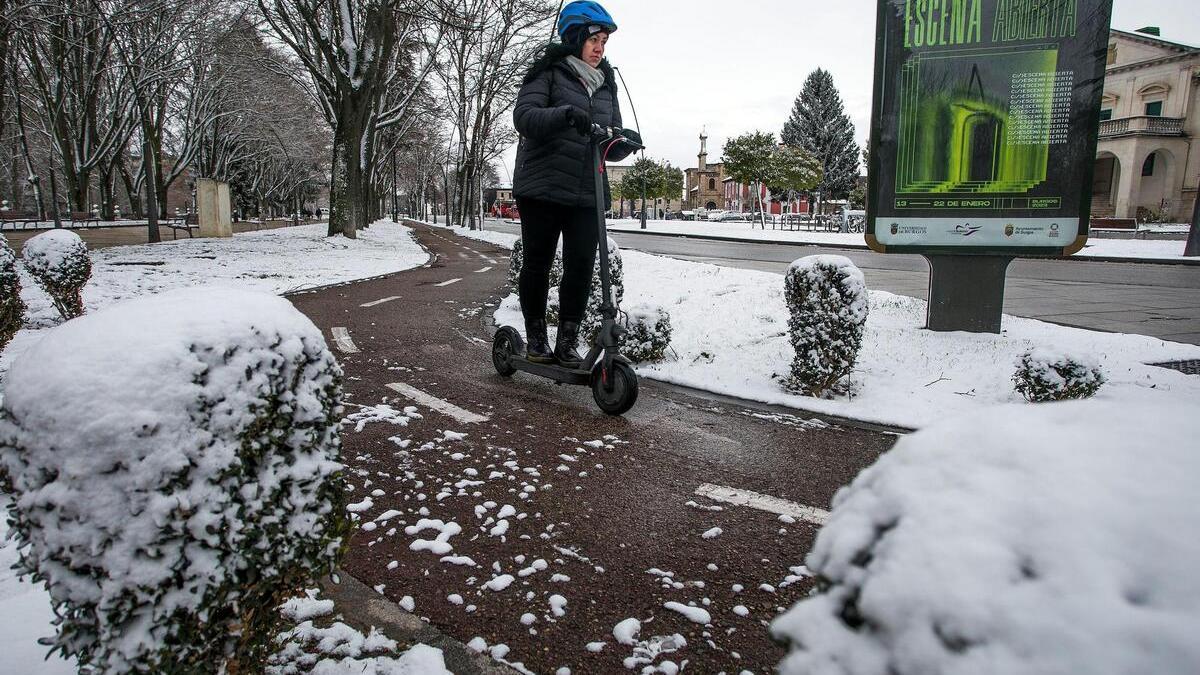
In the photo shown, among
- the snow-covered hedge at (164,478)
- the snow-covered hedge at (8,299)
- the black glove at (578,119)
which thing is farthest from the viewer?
A: the snow-covered hedge at (8,299)

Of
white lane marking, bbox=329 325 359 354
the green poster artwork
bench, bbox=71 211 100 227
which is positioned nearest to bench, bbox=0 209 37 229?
bench, bbox=71 211 100 227

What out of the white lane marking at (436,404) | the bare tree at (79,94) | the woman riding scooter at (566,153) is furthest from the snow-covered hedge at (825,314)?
the bare tree at (79,94)

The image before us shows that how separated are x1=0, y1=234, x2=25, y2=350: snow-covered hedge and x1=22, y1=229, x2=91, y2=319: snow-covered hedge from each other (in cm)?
113

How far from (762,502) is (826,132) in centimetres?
6589

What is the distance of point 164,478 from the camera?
49.5 inches

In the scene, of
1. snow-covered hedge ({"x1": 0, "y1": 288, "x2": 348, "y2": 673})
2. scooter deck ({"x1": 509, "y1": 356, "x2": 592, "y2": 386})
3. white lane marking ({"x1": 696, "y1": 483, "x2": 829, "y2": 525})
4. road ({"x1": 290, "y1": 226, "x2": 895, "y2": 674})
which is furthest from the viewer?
scooter deck ({"x1": 509, "y1": 356, "x2": 592, "y2": 386})

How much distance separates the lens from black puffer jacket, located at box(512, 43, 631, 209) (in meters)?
4.03

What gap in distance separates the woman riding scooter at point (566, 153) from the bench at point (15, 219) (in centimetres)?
3373

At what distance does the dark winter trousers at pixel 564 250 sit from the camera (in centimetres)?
431

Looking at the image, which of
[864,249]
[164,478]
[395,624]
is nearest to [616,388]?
[395,624]

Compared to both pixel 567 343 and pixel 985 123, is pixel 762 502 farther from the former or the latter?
pixel 985 123

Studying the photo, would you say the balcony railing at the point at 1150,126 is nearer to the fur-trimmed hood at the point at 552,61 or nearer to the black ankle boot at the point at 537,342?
the fur-trimmed hood at the point at 552,61

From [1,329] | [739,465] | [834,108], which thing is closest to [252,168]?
[834,108]

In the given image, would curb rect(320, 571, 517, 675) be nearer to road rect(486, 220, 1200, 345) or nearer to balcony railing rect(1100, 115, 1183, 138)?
road rect(486, 220, 1200, 345)
